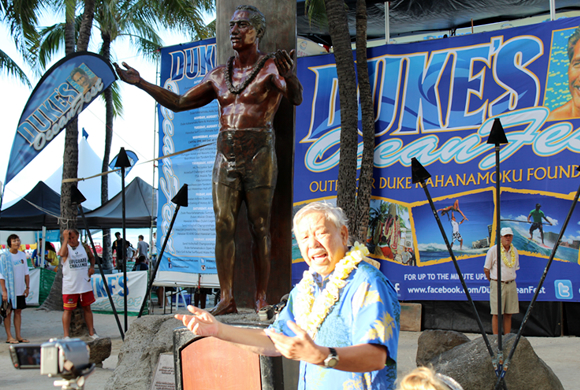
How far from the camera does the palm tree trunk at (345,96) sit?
8.97m

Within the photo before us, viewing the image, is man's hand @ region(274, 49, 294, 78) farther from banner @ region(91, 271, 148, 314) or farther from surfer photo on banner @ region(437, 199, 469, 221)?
banner @ region(91, 271, 148, 314)

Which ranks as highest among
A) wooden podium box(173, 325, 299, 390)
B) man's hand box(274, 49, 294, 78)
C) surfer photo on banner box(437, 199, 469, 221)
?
man's hand box(274, 49, 294, 78)

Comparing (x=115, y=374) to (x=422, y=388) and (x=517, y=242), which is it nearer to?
(x=422, y=388)

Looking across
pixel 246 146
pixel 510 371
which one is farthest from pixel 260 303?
pixel 510 371

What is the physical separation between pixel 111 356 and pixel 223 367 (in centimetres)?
537

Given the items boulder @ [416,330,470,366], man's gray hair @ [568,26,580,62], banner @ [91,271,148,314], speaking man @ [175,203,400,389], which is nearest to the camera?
speaking man @ [175,203,400,389]

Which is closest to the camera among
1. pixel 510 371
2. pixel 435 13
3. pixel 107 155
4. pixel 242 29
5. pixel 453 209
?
pixel 242 29

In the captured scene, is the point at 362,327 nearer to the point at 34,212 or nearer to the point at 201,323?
the point at 201,323

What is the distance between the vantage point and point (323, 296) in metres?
2.10

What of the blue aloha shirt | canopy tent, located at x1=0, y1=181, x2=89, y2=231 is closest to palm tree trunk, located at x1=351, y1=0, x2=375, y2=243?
the blue aloha shirt

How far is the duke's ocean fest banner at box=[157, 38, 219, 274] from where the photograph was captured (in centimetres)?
1047

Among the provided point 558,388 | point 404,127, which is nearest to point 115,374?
point 558,388

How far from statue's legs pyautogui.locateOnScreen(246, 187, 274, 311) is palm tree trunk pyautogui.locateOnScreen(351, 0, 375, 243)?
5643mm

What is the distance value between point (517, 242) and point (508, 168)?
1215 millimetres
